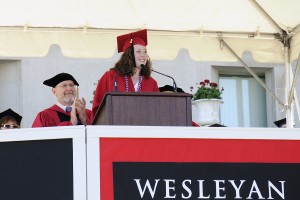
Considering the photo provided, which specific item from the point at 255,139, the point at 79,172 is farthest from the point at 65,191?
the point at 255,139

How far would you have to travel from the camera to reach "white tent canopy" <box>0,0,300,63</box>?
9.81 metres

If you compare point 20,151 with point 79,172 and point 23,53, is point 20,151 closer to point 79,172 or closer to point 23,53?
point 79,172

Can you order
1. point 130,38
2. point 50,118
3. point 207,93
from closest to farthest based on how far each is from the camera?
point 130,38, point 50,118, point 207,93

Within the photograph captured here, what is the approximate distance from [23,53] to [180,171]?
176 inches

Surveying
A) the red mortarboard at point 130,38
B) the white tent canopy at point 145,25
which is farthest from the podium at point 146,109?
the white tent canopy at point 145,25

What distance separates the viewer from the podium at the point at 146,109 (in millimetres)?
6098

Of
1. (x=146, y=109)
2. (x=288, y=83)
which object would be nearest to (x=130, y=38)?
(x=146, y=109)

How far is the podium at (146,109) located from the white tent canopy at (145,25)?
367cm

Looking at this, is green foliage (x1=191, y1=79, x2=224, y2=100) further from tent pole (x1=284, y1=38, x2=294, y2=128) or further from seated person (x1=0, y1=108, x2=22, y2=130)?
seated person (x1=0, y1=108, x2=22, y2=130)

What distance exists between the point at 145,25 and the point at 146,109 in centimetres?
416

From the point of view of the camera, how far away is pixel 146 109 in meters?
6.16

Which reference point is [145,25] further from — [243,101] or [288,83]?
[243,101]

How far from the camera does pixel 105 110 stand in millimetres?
6184

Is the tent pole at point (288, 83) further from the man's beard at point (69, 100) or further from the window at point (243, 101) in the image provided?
the man's beard at point (69, 100)
